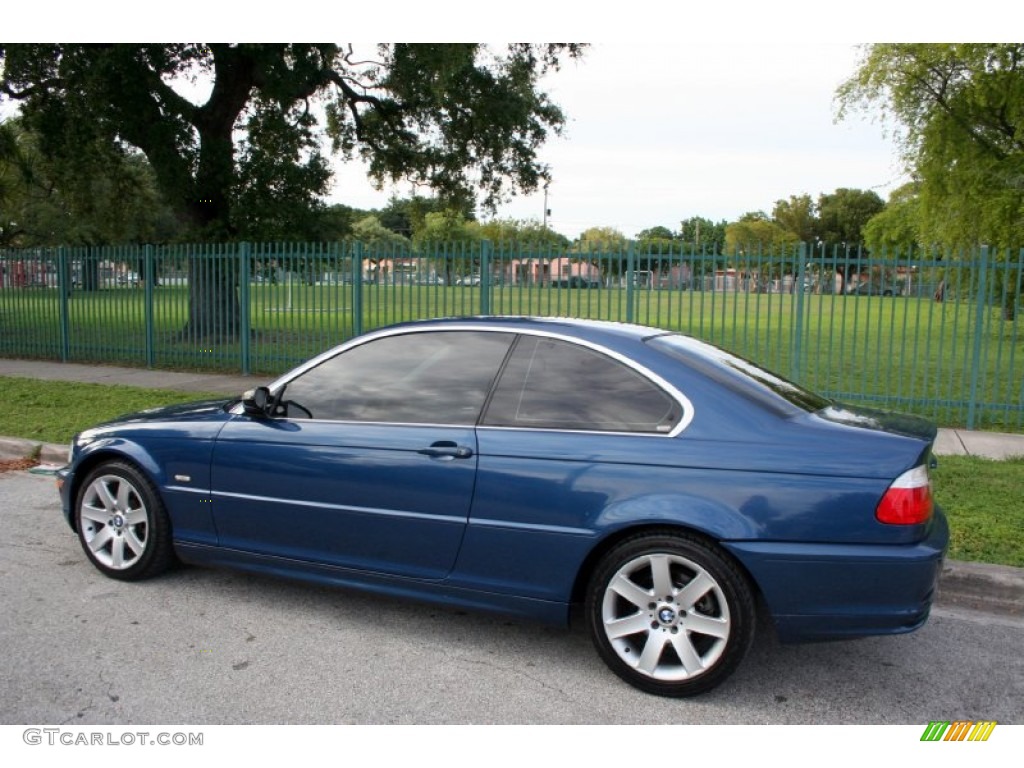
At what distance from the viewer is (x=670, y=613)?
3.55 meters

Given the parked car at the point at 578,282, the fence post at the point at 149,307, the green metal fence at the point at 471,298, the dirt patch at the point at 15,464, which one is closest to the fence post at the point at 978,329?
the green metal fence at the point at 471,298

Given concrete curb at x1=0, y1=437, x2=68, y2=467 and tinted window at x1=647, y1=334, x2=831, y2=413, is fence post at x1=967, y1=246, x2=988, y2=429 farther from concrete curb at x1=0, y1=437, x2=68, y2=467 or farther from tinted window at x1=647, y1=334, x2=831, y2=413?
concrete curb at x1=0, y1=437, x2=68, y2=467

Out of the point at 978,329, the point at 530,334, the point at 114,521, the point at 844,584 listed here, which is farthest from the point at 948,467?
the point at 114,521

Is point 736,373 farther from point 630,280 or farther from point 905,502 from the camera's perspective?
point 630,280

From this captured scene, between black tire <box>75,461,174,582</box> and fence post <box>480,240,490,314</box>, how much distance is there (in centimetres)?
731

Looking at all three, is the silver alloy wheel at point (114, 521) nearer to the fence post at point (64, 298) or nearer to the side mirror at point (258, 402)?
the side mirror at point (258, 402)

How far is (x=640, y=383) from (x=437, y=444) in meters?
0.97

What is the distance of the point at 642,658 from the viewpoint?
143 inches

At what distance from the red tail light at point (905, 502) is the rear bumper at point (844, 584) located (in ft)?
0.36

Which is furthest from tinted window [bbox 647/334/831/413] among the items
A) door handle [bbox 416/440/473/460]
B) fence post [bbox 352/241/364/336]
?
fence post [bbox 352/241/364/336]

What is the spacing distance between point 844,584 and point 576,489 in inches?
44.1

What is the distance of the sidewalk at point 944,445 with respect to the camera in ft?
15.7

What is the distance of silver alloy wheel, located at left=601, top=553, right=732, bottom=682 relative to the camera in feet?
11.5

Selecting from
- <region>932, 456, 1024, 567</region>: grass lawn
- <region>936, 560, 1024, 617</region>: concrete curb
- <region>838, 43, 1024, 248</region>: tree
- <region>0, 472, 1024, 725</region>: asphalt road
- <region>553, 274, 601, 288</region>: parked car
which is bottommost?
<region>0, 472, 1024, 725</region>: asphalt road
